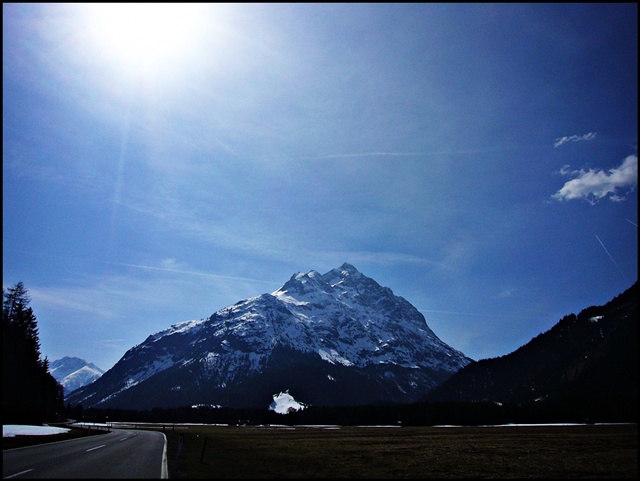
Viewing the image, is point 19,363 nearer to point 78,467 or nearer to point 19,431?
point 19,431

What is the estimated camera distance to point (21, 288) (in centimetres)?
7981

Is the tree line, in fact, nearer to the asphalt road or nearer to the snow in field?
the snow in field

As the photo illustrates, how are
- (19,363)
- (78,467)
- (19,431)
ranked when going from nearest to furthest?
(78,467) → (19,431) → (19,363)

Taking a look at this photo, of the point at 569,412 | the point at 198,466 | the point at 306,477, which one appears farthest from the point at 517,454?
the point at 569,412

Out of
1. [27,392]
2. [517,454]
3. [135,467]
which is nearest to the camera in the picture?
[135,467]

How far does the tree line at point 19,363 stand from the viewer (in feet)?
179

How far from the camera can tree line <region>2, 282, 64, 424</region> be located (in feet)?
179

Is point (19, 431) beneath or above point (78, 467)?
beneath

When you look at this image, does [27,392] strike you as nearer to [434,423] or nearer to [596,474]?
[596,474]

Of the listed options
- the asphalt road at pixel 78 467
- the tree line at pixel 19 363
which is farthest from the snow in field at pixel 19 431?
the asphalt road at pixel 78 467

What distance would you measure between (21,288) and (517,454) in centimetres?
9025

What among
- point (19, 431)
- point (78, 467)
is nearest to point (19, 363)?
point (19, 431)

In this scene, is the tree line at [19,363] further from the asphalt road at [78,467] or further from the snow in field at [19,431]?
the asphalt road at [78,467]

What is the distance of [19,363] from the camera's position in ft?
219
